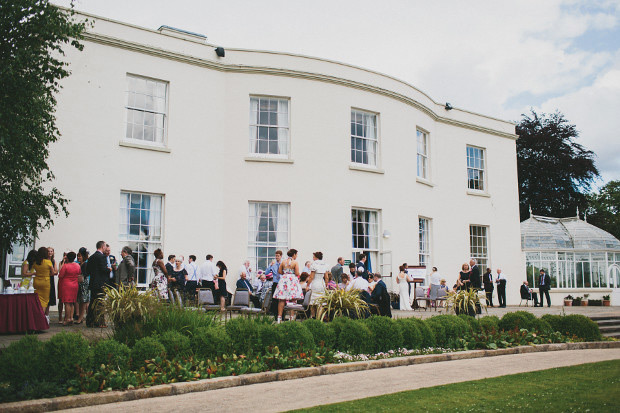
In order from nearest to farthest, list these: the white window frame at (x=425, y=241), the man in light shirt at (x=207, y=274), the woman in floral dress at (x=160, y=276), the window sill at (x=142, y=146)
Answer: the woman in floral dress at (x=160, y=276), the man in light shirt at (x=207, y=274), the window sill at (x=142, y=146), the white window frame at (x=425, y=241)

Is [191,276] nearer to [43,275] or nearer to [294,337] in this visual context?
[43,275]

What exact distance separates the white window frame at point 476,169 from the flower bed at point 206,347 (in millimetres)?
13713

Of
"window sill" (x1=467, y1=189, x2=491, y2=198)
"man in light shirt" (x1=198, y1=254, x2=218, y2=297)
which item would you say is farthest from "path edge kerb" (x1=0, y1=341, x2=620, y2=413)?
"window sill" (x1=467, y1=189, x2=491, y2=198)

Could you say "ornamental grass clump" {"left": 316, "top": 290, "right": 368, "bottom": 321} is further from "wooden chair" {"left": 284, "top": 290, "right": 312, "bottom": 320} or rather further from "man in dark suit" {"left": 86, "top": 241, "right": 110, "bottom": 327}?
"man in dark suit" {"left": 86, "top": 241, "right": 110, "bottom": 327}

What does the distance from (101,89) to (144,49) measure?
5.99 ft

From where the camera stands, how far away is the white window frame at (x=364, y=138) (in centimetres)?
2055

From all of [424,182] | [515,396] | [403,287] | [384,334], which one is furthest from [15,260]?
[424,182]

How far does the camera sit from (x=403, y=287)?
63.0 feet

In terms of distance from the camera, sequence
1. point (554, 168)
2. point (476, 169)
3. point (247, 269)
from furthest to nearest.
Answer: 1. point (554, 168)
2. point (476, 169)
3. point (247, 269)

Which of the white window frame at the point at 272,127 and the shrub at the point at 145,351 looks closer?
the shrub at the point at 145,351

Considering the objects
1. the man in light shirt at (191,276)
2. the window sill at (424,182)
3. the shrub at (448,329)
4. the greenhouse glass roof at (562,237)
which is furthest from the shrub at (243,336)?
the greenhouse glass roof at (562,237)

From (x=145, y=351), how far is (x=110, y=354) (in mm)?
499

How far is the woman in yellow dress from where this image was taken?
12.4 meters

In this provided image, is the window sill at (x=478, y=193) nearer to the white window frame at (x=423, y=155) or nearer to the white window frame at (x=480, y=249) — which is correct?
the white window frame at (x=480, y=249)
